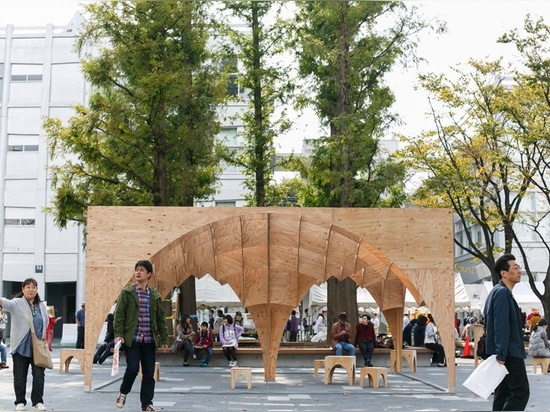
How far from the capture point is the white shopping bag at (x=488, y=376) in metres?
8.46

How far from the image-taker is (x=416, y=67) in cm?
2616

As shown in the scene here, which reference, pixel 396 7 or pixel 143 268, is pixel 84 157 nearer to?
pixel 396 7

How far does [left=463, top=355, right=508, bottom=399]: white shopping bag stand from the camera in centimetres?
846

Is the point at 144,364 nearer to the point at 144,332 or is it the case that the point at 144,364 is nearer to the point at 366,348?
the point at 144,332

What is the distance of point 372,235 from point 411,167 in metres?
14.1

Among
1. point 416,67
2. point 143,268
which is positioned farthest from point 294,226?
point 416,67

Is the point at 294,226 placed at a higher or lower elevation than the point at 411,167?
lower

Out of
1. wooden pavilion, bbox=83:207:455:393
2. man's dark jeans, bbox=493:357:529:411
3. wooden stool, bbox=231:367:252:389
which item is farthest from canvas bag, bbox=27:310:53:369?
wooden stool, bbox=231:367:252:389

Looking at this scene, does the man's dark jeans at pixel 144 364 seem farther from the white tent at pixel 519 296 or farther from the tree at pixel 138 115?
the white tent at pixel 519 296

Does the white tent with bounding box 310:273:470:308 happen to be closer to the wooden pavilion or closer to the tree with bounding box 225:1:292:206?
the tree with bounding box 225:1:292:206

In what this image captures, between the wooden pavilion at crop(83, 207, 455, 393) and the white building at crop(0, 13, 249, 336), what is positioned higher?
the white building at crop(0, 13, 249, 336)

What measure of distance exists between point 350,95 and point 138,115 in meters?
6.39

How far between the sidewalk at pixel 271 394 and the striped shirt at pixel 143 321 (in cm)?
160

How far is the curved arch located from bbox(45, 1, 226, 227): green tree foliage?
4.56 m
